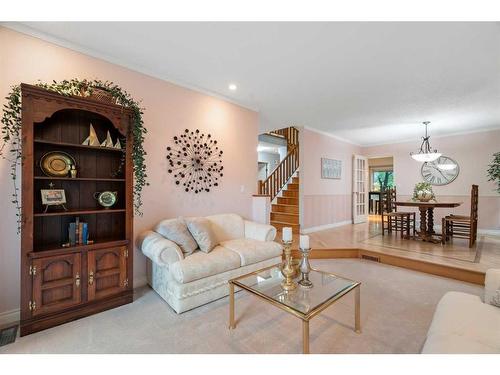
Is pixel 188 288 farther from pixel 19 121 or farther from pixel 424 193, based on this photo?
pixel 424 193

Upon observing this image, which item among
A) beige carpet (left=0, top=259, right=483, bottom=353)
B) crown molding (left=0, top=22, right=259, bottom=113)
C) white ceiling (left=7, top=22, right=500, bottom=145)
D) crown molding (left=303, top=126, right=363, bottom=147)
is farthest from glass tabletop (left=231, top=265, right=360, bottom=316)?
crown molding (left=303, top=126, right=363, bottom=147)

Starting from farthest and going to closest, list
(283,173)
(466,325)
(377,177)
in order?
(377,177)
(283,173)
(466,325)

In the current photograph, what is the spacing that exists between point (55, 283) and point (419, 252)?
15.6ft

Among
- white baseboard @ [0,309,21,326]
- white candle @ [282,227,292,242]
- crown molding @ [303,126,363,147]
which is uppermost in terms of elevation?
crown molding @ [303,126,363,147]

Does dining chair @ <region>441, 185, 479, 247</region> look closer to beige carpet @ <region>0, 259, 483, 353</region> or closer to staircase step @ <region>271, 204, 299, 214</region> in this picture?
beige carpet @ <region>0, 259, 483, 353</region>

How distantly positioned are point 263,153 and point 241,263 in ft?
22.6

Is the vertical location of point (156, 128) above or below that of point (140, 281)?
above

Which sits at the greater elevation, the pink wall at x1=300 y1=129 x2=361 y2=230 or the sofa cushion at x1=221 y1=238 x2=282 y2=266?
the pink wall at x1=300 y1=129 x2=361 y2=230

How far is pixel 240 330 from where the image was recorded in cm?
187

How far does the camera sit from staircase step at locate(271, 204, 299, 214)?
556cm

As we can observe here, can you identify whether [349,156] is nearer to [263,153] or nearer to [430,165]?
[430,165]

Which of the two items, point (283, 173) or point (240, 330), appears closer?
point (240, 330)

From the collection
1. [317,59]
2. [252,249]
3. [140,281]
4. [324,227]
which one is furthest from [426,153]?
[140,281]

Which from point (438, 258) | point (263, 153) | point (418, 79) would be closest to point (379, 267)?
point (438, 258)
